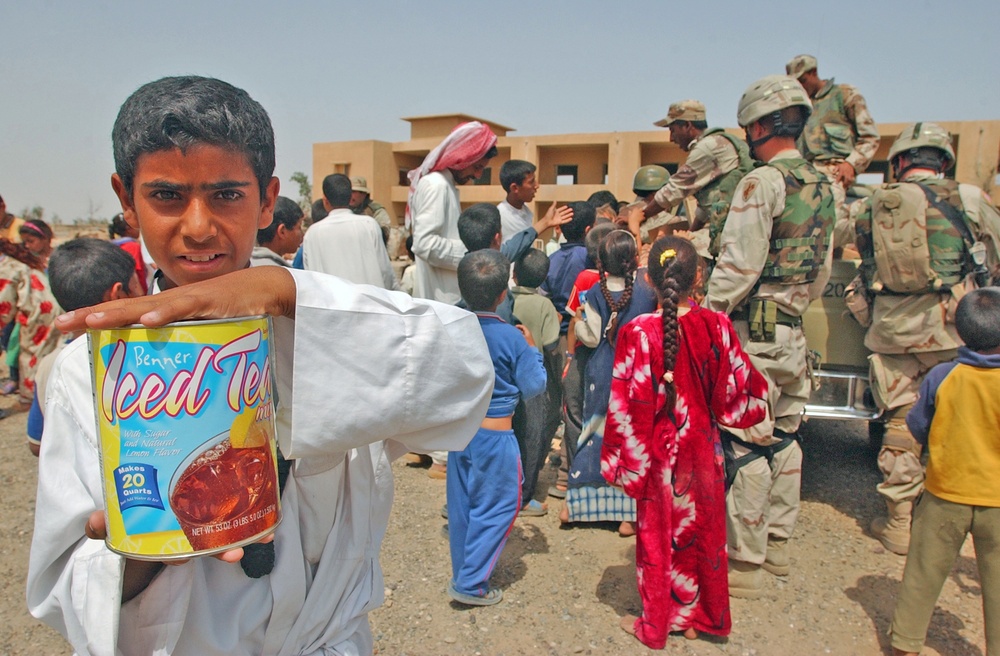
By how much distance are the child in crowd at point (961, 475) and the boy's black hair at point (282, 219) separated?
12.9 feet

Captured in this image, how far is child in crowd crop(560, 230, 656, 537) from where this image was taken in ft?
13.4

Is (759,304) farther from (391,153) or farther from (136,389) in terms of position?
(391,153)

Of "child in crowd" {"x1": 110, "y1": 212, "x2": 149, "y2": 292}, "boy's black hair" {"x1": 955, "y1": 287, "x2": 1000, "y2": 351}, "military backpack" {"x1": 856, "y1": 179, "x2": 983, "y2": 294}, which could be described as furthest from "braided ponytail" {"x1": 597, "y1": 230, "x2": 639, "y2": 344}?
"child in crowd" {"x1": 110, "y1": 212, "x2": 149, "y2": 292}

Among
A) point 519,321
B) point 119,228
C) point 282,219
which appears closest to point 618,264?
point 519,321

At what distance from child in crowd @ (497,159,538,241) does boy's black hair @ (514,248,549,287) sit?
0.50 metres

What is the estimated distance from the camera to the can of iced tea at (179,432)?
0.84m

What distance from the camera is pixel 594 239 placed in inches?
191

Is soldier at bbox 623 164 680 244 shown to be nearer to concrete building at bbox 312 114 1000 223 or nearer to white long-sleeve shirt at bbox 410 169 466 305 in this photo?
white long-sleeve shirt at bbox 410 169 466 305

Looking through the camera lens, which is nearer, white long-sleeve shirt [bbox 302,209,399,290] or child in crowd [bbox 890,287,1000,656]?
child in crowd [bbox 890,287,1000,656]

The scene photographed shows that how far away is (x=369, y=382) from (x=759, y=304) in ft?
10.3

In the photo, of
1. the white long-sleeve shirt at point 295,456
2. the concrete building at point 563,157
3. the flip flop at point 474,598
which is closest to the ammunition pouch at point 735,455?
the flip flop at point 474,598

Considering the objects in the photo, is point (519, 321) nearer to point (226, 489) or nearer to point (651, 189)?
point (651, 189)

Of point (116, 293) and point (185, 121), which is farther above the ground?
point (185, 121)

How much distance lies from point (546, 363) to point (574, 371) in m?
0.36
